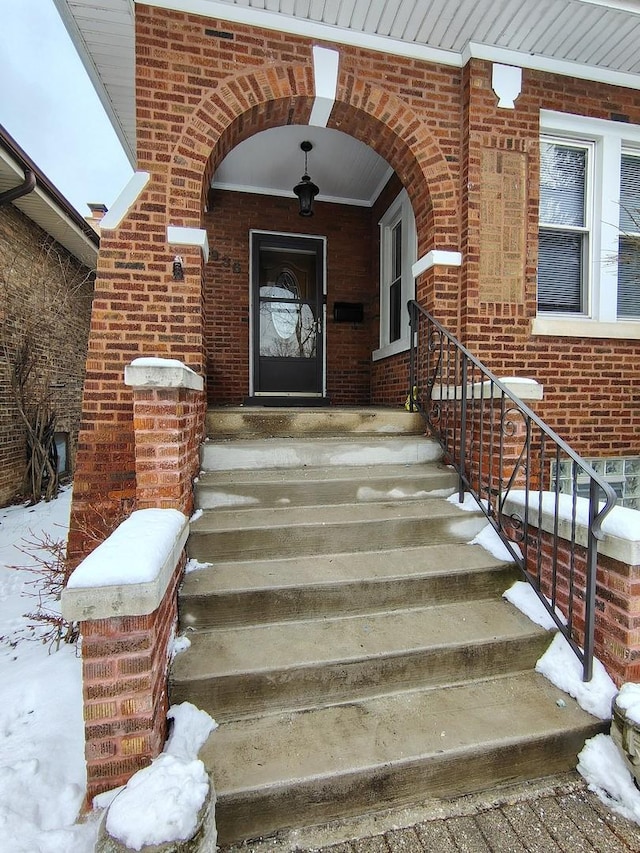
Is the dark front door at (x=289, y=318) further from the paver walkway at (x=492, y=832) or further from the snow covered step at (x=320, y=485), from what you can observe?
the paver walkway at (x=492, y=832)

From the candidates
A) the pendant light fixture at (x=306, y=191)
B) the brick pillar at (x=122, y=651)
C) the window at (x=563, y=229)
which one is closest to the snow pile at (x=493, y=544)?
the brick pillar at (x=122, y=651)

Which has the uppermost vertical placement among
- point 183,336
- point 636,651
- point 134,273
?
point 134,273

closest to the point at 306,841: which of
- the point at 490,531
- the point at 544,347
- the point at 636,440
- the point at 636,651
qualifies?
the point at 636,651

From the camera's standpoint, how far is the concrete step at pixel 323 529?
A: 251cm

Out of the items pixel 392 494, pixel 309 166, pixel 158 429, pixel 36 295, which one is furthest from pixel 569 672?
pixel 36 295

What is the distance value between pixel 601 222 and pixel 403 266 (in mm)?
1823

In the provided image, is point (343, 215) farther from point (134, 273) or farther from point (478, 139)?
point (134, 273)

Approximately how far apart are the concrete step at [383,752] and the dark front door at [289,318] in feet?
14.2

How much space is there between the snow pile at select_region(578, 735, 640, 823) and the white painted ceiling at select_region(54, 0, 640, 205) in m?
4.55

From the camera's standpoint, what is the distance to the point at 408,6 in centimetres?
325

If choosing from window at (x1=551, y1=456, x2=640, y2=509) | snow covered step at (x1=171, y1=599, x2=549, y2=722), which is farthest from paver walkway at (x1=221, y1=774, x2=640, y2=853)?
window at (x1=551, y1=456, x2=640, y2=509)

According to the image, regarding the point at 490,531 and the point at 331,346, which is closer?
the point at 490,531

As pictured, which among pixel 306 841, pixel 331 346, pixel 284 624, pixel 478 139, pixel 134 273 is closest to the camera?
pixel 306 841

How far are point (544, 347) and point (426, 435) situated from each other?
1.31m
